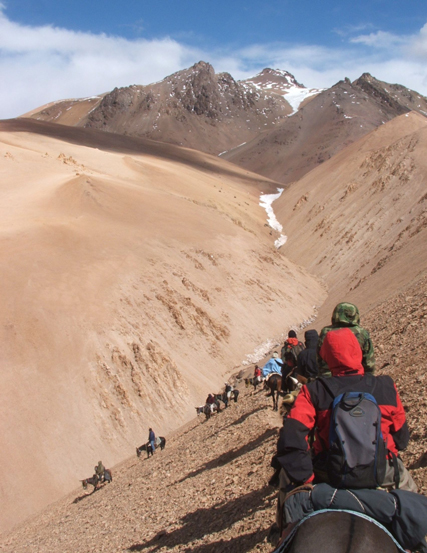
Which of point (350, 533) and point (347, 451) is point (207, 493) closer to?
point (347, 451)

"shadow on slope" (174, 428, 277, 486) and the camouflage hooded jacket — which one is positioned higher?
the camouflage hooded jacket

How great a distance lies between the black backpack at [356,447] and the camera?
331cm

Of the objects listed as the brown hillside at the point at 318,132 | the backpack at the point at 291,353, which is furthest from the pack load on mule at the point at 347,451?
the brown hillside at the point at 318,132

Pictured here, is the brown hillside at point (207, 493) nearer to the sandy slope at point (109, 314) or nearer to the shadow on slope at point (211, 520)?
the shadow on slope at point (211, 520)

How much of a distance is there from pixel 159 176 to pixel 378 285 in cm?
3114

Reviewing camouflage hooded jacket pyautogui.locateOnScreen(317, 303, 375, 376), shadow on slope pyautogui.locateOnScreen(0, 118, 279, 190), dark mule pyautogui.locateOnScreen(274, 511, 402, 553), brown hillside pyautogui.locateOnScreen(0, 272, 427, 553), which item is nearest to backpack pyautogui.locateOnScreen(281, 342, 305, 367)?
brown hillside pyautogui.locateOnScreen(0, 272, 427, 553)

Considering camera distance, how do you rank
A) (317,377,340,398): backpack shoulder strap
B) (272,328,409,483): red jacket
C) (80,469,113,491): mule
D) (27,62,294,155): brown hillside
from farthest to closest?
(27,62,294,155): brown hillside → (80,469,113,491): mule → (317,377,340,398): backpack shoulder strap → (272,328,409,483): red jacket

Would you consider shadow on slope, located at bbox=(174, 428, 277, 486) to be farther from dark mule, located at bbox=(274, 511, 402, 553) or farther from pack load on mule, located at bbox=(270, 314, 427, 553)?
dark mule, located at bbox=(274, 511, 402, 553)

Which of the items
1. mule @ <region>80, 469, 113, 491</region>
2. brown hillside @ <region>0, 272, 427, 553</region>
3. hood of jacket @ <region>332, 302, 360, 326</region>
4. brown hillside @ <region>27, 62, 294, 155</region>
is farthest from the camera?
brown hillside @ <region>27, 62, 294, 155</region>

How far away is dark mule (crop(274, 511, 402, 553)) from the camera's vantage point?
2.92 metres

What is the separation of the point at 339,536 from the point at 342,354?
3.92 ft

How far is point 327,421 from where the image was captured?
3.57 m

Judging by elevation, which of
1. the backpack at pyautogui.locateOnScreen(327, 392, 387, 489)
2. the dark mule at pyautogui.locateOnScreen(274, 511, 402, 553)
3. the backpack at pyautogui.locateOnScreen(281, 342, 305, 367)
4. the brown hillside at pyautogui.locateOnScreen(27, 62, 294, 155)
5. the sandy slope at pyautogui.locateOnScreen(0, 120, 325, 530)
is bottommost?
the dark mule at pyautogui.locateOnScreen(274, 511, 402, 553)

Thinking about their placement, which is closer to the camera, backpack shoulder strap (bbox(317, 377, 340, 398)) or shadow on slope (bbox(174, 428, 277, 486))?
backpack shoulder strap (bbox(317, 377, 340, 398))
